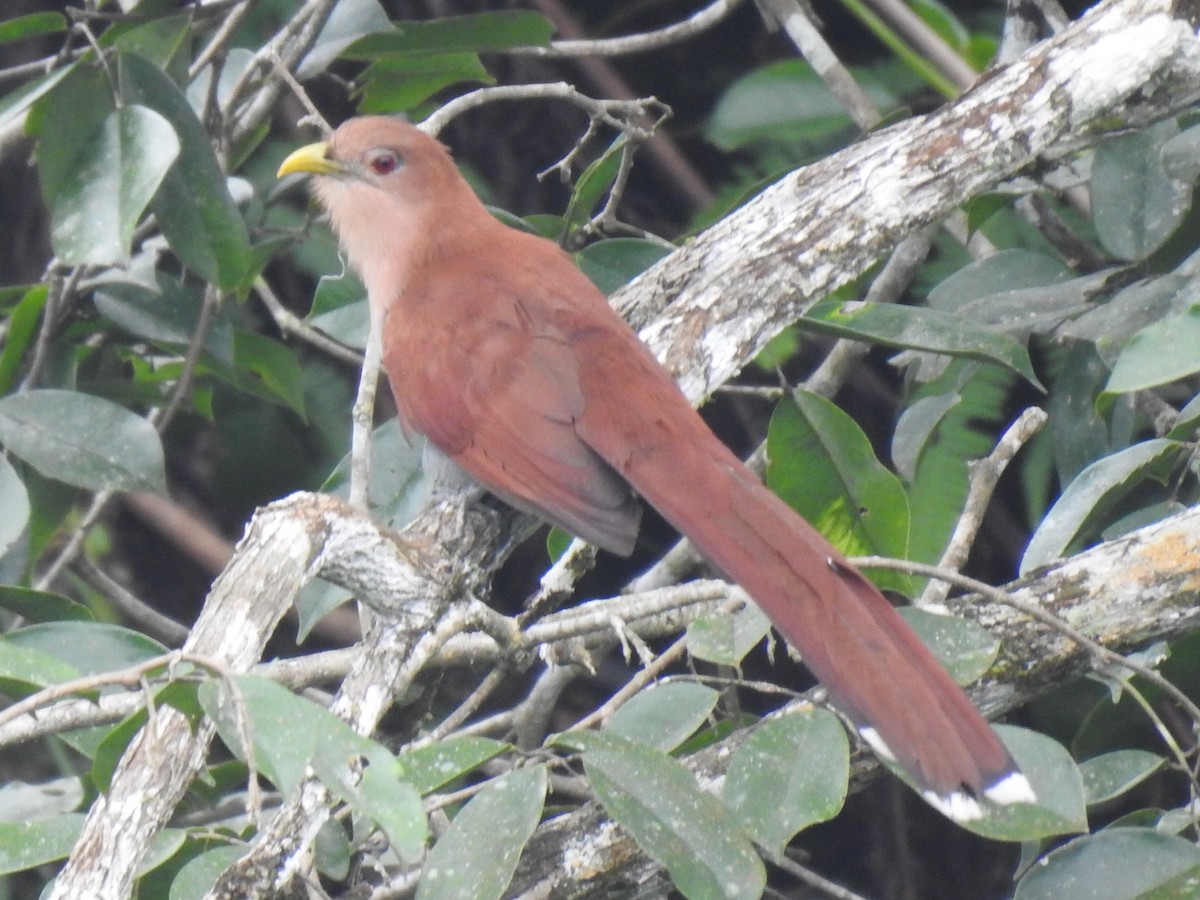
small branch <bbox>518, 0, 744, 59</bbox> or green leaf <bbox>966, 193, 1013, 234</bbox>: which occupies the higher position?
small branch <bbox>518, 0, 744, 59</bbox>

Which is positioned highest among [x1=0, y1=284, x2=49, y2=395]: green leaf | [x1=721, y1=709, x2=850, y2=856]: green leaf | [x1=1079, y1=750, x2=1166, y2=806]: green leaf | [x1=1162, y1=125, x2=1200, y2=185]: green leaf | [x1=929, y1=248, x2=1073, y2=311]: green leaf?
[x1=0, y1=284, x2=49, y2=395]: green leaf

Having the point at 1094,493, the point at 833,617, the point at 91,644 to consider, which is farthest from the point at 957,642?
the point at 91,644

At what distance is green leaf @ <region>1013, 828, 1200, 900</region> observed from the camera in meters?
1.64

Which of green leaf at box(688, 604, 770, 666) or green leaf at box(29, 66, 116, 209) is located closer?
green leaf at box(688, 604, 770, 666)

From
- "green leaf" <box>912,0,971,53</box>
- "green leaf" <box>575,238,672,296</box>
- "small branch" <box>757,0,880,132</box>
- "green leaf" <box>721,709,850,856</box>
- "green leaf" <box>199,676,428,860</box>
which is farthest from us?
"green leaf" <box>912,0,971,53</box>

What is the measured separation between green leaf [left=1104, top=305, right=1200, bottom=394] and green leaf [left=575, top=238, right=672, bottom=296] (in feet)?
3.45

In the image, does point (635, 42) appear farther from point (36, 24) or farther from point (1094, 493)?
point (1094, 493)

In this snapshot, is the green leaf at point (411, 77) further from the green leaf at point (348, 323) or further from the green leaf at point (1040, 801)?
the green leaf at point (1040, 801)

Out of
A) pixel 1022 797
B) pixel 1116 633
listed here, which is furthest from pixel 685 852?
pixel 1116 633

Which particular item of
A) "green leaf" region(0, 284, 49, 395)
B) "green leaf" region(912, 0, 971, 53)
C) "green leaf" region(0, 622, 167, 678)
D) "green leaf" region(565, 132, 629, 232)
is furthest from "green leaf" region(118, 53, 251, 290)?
"green leaf" region(912, 0, 971, 53)

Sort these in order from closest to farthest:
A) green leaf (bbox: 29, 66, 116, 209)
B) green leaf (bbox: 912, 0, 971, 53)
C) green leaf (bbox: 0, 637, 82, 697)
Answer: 1. green leaf (bbox: 0, 637, 82, 697)
2. green leaf (bbox: 29, 66, 116, 209)
3. green leaf (bbox: 912, 0, 971, 53)

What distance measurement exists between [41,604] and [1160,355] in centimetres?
169

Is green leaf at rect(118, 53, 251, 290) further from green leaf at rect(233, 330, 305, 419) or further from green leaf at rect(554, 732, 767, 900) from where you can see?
green leaf at rect(554, 732, 767, 900)

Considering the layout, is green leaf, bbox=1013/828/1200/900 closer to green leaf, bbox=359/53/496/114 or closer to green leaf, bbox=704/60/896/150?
green leaf, bbox=359/53/496/114
